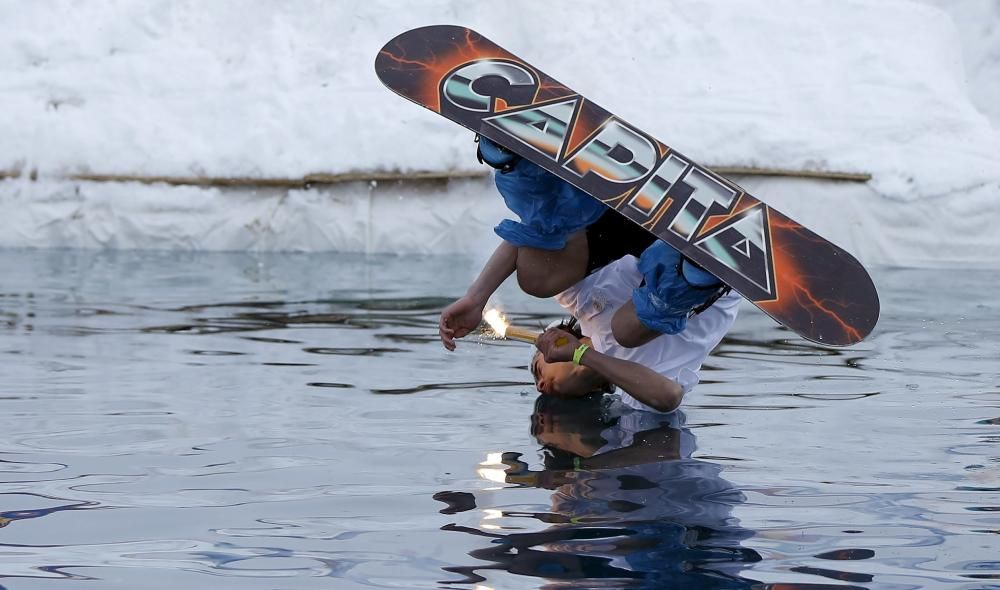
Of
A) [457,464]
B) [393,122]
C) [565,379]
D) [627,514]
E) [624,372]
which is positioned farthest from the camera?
[393,122]

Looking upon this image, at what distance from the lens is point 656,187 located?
3916 mm

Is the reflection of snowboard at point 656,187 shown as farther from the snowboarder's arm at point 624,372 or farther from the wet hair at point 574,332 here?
the wet hair at point 574,332

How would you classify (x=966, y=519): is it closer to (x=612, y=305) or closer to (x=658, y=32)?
(x=612, y=305)

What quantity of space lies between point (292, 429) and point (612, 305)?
1077mm

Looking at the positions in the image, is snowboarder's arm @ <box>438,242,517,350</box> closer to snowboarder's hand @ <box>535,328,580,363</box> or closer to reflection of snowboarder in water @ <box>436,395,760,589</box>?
snowboarder's hand @ <box>535,328,580,363</box>

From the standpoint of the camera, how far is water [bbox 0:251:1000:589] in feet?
8.66

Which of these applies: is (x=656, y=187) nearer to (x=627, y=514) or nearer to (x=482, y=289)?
(x=482, y=289)

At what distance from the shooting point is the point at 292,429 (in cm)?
394

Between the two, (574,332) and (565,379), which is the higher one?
(574,332)

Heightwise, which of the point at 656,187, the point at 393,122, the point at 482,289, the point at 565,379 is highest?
the point at 393,122

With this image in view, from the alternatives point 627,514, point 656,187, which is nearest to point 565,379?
point 656,187

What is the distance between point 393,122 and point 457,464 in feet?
22.2

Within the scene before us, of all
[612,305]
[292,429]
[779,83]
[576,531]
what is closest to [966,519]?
[576,531]

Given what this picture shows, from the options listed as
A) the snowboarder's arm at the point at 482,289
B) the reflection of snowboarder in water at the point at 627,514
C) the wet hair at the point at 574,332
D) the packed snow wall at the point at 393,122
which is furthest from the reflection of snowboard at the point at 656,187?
the packed snow wall at the point at 393,122
